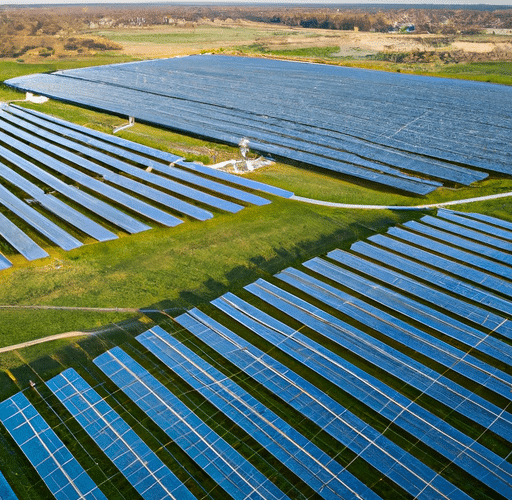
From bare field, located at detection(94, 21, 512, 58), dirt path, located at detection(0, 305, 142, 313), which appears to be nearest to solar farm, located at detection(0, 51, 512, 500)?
dirt path, located at detection(0, 305, 142, 313)

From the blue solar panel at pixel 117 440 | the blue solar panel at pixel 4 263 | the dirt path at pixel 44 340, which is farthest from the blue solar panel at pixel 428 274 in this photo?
the blue solar panel at pixel 4 263

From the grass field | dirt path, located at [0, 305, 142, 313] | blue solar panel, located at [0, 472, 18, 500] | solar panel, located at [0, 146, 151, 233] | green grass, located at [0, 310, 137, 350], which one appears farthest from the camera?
solar panel, located at [0, 146, 151, 233]

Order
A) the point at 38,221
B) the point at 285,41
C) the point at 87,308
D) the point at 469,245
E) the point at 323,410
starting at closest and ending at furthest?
the point at 323,410 → the point at 87,308 → the point at 469,245 → the point at 38,221 → the point at 285,41

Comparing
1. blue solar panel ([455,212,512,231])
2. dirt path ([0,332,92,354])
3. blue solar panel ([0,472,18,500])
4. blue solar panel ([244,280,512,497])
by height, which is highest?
dirt path ([0,332,92,354])

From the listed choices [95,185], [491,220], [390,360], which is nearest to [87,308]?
[390,360]

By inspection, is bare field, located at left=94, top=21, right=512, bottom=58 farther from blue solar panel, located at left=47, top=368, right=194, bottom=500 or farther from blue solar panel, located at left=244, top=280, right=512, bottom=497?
blue solar panel, located at left=47, top=368, right=194, bottom=500

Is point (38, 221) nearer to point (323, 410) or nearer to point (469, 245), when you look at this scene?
point (323, 410)
